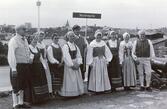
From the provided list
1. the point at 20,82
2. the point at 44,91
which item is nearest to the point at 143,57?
the point at 44,91

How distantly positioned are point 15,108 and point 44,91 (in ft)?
2.78

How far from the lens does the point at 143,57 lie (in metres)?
10.5

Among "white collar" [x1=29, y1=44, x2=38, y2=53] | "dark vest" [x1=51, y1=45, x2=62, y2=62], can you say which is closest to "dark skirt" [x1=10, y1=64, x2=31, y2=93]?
"white collar" [x1=29, y1=44, x2=38, y2=53]

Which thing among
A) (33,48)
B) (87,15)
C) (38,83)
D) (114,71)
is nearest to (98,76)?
(114,71)

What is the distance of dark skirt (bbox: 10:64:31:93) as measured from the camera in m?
7.99

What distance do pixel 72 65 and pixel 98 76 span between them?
1.07 meters

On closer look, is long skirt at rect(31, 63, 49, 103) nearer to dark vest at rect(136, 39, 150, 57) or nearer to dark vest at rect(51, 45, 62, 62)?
dark vest at rect(51, 45, 62, 62)

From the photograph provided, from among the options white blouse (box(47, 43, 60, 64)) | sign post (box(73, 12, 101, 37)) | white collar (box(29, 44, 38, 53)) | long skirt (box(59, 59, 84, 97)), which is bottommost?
long skirt (box(59, 59, 84, 97))

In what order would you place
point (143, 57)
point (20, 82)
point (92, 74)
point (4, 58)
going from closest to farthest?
point (20, 82) → point (92, 74) → point (143, 57) → point (4, 58)

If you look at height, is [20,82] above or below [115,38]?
below

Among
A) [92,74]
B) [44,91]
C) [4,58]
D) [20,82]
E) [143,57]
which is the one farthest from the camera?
[4,58]

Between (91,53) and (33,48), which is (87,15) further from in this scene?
(33,48)

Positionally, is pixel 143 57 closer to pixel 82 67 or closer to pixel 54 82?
pixel 82 67

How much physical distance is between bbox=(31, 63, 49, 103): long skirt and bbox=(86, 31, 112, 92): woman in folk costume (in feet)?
5.27
